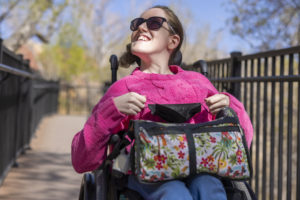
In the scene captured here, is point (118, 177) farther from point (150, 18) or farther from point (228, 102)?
point (150, 18)

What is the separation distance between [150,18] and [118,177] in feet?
3.00

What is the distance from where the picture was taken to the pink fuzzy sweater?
205 centimetres

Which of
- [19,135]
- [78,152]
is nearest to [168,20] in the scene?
[78,152]

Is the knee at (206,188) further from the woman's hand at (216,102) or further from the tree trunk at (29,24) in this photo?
the tree trunk at (29,24)

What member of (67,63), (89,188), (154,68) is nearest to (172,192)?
A: (89,188)

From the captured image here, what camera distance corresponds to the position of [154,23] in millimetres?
2391

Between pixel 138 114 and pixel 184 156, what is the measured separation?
0.45 meters

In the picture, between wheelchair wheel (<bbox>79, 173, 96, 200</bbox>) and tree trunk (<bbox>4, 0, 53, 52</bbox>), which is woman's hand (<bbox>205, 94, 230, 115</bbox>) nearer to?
wheelchair wheel (<bbox>79, 173, 96, 200</bbox>)

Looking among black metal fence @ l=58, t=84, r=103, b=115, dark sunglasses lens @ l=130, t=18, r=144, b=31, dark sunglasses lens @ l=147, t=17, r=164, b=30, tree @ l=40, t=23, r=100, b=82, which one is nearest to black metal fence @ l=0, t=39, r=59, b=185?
dark sunglasses lens @ l=130, t=18, r=144, b=31

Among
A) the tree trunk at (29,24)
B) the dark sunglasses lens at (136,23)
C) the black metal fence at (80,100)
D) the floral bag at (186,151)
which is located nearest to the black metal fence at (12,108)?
the dark sunglasses lens at (136,23)

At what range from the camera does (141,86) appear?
224cm

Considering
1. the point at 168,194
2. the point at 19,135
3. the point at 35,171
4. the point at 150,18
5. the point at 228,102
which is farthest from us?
the point at 19,135

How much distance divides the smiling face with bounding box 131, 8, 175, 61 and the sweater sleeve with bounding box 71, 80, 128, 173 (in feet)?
1.34

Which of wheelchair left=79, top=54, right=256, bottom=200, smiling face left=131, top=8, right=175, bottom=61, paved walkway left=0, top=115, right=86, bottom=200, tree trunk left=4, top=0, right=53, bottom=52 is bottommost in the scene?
paved walkway left=0, top=115, right=86, bottom=200
